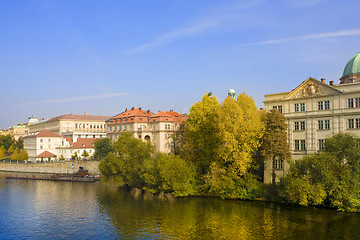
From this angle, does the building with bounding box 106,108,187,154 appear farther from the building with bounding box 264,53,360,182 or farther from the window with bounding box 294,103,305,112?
the window with bounding box 294,103,305,112

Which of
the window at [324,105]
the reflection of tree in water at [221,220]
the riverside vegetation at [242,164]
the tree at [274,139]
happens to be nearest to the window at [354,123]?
the window at [324,105]

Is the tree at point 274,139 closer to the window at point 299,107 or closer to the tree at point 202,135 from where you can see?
the window at point 299,107

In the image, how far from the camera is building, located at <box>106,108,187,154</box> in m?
80.9

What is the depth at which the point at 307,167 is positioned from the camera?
40.6m

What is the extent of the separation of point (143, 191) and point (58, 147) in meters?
56.8

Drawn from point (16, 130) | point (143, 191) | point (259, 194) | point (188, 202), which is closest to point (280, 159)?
point (259, 194)

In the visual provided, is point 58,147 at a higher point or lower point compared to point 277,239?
higher

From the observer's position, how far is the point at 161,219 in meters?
37.4

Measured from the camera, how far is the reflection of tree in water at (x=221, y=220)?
31797 millimetres

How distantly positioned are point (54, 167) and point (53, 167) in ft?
1.09

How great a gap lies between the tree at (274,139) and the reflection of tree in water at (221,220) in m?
6.97

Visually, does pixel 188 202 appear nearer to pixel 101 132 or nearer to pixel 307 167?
pixel 307 167

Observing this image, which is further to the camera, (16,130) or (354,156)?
(16,130)

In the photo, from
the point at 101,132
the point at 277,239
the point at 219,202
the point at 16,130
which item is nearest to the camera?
the point at 277,239
